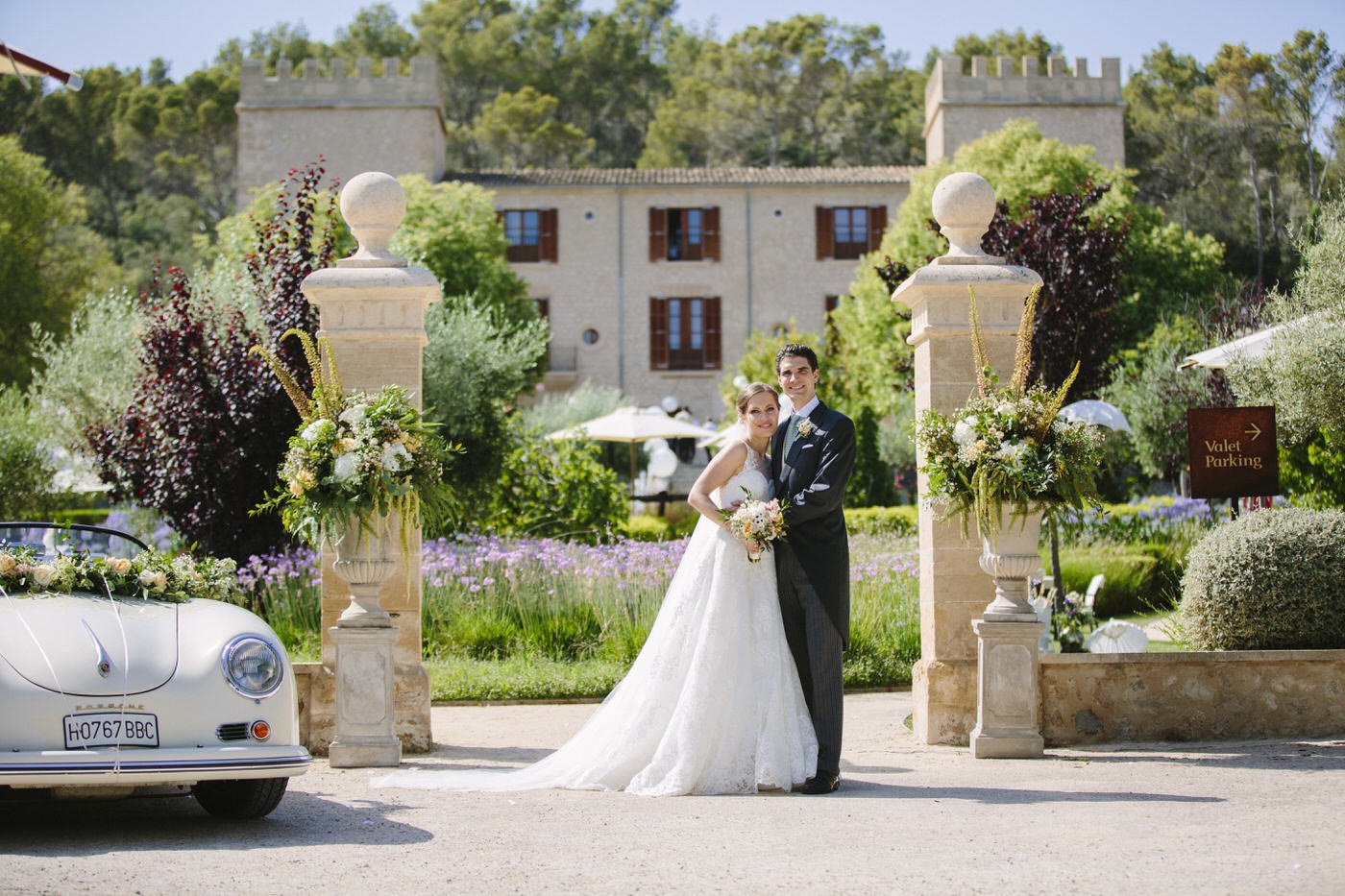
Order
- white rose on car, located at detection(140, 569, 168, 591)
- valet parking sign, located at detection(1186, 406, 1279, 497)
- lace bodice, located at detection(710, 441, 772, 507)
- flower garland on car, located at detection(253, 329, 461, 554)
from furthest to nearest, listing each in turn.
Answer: valet parking sign, located at detection(1186, 406, 1279, 497) → flower garland on car, located at detection(253, 329, 461, 554) → lace bodice, located at detection(710, 441, 772, 507) → white rose on car, located at detection(140, 569, 168, 591)

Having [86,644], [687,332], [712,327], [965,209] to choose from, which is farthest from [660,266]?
[86,644]

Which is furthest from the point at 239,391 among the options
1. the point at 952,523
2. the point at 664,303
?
the point at 664,303

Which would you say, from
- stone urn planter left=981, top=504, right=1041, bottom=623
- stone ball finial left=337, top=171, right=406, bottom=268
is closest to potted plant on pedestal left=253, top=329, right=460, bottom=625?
stone ball finial left=337, top=171, right=406, bottom=268

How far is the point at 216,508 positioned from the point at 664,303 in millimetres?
27960

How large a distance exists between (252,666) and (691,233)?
34806 mm

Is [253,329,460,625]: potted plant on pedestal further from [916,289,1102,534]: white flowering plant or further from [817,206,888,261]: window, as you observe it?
[817,206,888,261]: window

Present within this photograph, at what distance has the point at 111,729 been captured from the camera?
507 cm

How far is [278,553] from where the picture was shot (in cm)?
1295

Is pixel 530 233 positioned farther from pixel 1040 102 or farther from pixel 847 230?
pixel 1040 102

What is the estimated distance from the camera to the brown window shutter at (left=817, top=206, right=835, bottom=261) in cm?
3919

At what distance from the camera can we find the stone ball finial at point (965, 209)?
25.6 ft

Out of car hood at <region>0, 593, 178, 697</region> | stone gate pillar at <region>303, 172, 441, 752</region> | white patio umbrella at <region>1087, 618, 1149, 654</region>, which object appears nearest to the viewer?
car hood at <region>0, 593, 178, 697</region>

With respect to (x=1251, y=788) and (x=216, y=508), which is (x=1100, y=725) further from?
(x=216, y=508)

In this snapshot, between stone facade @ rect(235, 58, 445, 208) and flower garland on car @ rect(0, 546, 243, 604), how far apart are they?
109 ft
